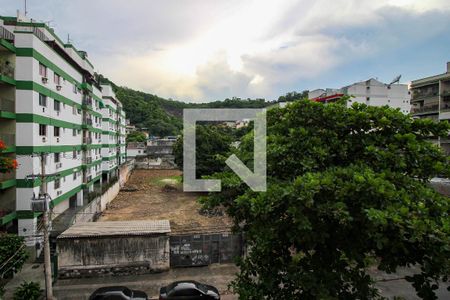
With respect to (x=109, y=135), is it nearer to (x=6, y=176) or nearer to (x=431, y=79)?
(x=6, y=176)

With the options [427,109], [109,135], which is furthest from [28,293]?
[427,109]

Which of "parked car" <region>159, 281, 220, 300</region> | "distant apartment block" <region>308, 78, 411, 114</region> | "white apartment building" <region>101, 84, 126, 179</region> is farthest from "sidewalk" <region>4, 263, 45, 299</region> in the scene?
"distant apartment block" <region>308, 78, 411, 114</region>

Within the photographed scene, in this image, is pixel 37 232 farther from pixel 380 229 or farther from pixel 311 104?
pixel 380 229

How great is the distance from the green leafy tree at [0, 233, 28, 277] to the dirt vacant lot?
22.1 feet

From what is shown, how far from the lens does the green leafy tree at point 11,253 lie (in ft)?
34.3

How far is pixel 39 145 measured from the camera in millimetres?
13984

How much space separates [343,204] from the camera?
4699mm

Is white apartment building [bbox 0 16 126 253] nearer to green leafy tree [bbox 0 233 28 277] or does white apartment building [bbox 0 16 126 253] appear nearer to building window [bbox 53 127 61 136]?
building window [bbox 53 127 61 136]

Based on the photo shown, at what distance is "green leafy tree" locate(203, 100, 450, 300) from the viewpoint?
473 centimetres

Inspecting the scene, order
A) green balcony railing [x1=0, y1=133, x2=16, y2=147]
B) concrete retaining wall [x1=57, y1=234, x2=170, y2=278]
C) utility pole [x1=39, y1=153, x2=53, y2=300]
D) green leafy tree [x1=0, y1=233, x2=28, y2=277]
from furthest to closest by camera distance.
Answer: green balcony railing [x1=0, y1=133, x2=16, y2=147], concrete retaining wall [x1=57, y1=234, x2=170, y2=278], green leafy tree [x1=0, y1=233, x2=28, y2=277], utility pole [x1=39, y1=153, x2=53, y2=300]

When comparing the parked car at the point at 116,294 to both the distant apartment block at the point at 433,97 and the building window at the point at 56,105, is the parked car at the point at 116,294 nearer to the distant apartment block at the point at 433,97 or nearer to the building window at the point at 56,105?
the building window at the point at 56,105

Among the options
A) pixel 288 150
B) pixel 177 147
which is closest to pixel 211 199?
pixel 288 150

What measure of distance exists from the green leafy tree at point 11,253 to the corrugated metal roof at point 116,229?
1.36 meters

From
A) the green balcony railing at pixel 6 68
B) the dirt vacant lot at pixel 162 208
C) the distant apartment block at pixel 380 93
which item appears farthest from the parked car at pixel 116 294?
the distant apartment block at pixel 380 93
